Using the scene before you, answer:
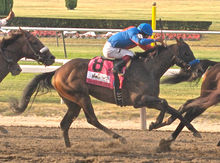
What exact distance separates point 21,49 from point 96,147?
1624 mm

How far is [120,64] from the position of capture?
6805 mm

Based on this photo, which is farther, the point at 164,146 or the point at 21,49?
the point at 21,49

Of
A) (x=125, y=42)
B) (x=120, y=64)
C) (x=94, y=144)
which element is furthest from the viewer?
(x=94, y=144)

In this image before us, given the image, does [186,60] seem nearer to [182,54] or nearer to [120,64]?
[182,54]

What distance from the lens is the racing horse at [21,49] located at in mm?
7328

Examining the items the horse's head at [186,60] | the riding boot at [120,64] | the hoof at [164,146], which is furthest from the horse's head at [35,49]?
the hoof at [164,146]

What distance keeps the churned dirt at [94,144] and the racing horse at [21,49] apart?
1.03m

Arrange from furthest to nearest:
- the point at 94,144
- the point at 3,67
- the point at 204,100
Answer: the point at 3,67, the point at 94,144, the point at 204,100

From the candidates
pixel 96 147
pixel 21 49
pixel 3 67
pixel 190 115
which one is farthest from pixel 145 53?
pixel 3 67

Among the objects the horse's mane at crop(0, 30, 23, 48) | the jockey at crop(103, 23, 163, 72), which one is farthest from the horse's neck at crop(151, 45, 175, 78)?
the horse's mane at crop(0, 30, 23, 48)

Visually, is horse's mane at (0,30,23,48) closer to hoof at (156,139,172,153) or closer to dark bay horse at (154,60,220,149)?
dark bay horse at (154,60,220,149)

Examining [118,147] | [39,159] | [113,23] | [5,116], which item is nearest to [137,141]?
[118,147]

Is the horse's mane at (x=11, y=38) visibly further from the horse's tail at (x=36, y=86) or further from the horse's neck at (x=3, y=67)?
the horse's tail at (x=36, y=86)

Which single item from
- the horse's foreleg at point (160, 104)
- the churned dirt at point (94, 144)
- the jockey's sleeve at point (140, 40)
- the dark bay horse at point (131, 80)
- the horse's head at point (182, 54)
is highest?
the jockey's sleeve at point (140, 40)
